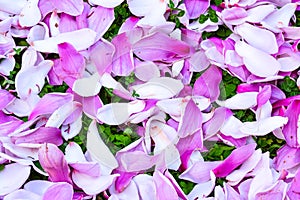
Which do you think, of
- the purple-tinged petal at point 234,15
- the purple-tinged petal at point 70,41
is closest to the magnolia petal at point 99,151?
the purple-tinged petal at point 70,41

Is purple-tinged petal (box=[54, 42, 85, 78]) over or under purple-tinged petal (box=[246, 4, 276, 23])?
under

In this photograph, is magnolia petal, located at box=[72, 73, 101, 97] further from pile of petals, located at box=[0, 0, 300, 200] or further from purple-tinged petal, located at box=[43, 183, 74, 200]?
purple-tinged petal, located at box=[43, 183, 74, 200]

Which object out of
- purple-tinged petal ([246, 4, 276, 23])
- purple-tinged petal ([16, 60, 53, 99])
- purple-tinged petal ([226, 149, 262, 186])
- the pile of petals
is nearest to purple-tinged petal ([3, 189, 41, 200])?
the pile of petals

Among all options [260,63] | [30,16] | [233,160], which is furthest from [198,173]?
[30,16]

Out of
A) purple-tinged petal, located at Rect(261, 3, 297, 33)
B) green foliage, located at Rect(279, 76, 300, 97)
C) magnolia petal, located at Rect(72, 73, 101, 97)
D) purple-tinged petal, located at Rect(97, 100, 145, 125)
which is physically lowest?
purple-tinged petal, located at Rect(97, 100, 145, 125)

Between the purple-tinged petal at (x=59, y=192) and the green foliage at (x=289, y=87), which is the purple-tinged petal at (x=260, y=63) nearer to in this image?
the green foliage at (x=289, y=87)

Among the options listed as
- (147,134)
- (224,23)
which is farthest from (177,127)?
(224,23)

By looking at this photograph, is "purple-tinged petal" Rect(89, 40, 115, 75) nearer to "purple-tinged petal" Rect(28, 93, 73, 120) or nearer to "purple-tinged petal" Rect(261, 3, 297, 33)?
"purple-tinged petal" Rect(28, 93, 73, 120)

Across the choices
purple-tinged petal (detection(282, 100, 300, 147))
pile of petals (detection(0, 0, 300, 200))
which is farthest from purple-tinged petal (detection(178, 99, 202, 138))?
purple-tinged petal (detection(282, 100, 300, 147))
